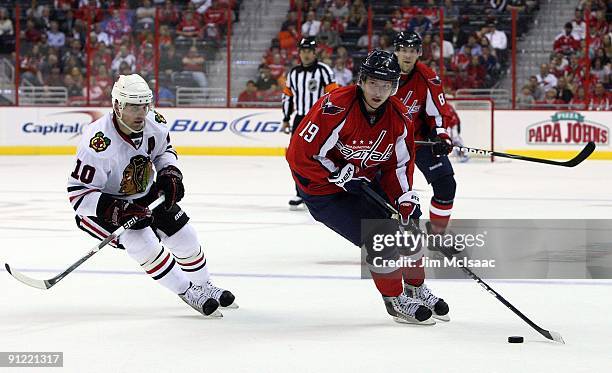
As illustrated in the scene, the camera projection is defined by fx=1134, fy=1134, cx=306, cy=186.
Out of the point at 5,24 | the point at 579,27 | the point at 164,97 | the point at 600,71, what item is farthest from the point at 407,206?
Result: the point at 5,24

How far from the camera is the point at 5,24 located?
14953mm

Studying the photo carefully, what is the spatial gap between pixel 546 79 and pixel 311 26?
3.10 metres

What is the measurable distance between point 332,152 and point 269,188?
5.67 metres

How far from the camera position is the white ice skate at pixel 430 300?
414cm

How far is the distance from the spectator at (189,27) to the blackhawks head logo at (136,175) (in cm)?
1054

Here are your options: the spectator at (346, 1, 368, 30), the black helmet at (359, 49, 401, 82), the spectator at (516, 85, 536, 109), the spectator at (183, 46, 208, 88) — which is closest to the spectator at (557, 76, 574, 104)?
the spectator at (516, 85, 536, 109)

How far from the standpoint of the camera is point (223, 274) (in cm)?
527

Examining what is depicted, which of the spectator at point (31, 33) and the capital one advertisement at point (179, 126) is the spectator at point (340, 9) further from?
the spectator at point (31, 33)

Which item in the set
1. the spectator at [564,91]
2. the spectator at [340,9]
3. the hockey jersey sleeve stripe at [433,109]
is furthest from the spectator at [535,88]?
the hockey jersey sleeve stripe at [433,109]

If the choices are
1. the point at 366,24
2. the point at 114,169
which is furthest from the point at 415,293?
the point at 366,24

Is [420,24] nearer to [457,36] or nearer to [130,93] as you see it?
[457,36]

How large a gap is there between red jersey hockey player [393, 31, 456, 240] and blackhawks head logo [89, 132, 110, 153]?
212cm

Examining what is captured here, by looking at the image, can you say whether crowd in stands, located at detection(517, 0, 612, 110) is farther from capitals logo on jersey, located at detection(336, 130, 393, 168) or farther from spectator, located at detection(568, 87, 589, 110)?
capitals logo on jersey, located at detection(336, 130, 393, 168)

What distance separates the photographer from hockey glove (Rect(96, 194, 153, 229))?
4047 mm
